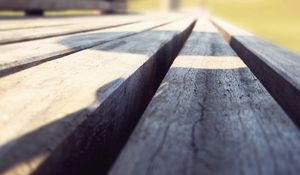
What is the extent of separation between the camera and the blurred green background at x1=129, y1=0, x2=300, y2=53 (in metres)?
12.9

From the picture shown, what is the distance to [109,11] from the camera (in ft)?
20.7

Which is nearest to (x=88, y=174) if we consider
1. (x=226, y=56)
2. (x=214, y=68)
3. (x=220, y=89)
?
(x=220, y=89)

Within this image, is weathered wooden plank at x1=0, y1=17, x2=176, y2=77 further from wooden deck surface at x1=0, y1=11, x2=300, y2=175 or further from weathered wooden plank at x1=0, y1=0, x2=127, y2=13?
weathered wooden plank at x1=0, y1=0, x2=127, y2=13

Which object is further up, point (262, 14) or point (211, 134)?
point (211, 134)

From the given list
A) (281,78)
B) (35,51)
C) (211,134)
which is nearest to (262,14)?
(281,78)

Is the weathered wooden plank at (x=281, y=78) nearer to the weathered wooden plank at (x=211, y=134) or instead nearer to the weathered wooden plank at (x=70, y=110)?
the weathered wooden plank at (x=211, y=134)

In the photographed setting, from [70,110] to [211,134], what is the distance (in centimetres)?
23

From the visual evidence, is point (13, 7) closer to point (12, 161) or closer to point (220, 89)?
point (220, 89)

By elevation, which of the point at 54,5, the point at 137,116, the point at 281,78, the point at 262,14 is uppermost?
the point at 281,78

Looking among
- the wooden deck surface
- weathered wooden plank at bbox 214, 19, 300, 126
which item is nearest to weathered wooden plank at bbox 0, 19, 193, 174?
the wooden deck surface

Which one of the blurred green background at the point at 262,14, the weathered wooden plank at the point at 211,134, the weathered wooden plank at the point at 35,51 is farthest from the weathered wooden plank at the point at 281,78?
the blurred green background at the point at 262,14

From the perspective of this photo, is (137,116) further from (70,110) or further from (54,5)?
(54,5)

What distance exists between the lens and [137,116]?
109cm

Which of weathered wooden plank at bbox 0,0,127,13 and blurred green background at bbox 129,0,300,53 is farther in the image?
blurred green background at bbox 129,0,300,53
